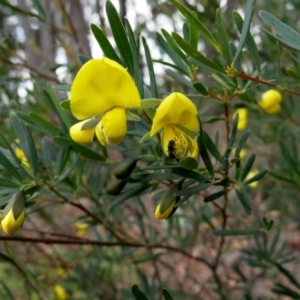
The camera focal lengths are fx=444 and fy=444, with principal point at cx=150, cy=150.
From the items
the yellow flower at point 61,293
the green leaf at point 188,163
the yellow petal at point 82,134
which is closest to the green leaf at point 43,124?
the yellow petal at point 82,134

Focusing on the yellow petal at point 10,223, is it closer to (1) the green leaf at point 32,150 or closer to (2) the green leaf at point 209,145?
(1) the green leaf at point 32,150

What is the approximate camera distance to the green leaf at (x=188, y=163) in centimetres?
42

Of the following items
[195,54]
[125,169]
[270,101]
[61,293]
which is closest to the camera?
[195,54]

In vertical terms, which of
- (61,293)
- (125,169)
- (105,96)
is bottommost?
(61,293)

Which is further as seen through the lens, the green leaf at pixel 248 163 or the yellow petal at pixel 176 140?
the green leaf at pixel 248 163

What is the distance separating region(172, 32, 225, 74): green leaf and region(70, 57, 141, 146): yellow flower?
5cm

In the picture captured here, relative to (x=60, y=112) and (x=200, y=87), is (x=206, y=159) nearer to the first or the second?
(x=200, y=87)

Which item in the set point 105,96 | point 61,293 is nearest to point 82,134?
point 105,96

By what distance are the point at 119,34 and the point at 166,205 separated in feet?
0.61

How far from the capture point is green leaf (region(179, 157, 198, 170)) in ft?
1.39

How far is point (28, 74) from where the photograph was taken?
44.6 inches

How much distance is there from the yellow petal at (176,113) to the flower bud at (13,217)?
6.5 inches

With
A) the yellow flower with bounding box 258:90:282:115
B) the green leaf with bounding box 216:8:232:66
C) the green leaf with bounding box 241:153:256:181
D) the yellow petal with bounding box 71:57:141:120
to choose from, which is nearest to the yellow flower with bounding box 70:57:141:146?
the yellow petal with bounding box 71:57:141:120

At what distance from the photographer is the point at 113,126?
401 millimetres
